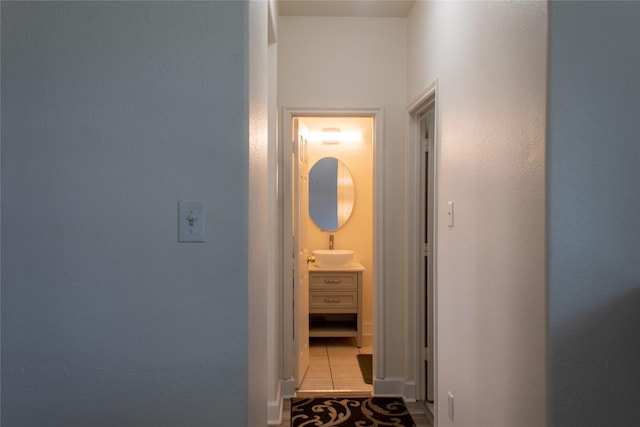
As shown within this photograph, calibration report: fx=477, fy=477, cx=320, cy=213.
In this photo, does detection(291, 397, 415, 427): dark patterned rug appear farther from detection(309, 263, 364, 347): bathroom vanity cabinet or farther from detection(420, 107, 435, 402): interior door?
detection(309, 263, 364, 347): bathroom vanity cabinet

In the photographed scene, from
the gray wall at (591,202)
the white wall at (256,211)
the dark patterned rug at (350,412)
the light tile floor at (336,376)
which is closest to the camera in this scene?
the gray wall at (591,202)

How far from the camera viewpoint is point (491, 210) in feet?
5.88

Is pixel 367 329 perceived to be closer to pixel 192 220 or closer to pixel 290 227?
pixel 290 227

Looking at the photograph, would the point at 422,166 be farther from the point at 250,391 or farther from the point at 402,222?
the point at 250,391

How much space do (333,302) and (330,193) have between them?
43.2 inches

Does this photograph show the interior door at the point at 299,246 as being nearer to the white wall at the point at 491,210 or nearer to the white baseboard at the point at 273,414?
the white baseboard at the point at 273,414

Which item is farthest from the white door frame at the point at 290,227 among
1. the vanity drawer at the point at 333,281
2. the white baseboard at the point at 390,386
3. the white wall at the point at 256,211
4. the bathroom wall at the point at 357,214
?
the bathroom wall at the point at 357,214

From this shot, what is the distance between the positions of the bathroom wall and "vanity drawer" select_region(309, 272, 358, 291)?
0.35 m

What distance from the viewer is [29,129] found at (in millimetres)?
1355

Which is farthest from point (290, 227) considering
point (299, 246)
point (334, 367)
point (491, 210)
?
point (491, 210)

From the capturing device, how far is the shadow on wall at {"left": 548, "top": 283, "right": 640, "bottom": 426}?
1.37 meters

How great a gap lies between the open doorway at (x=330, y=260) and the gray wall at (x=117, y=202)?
1928 millimetres

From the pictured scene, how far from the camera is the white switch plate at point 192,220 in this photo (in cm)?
137

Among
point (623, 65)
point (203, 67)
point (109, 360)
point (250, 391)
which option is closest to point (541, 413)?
point (250, 391)
